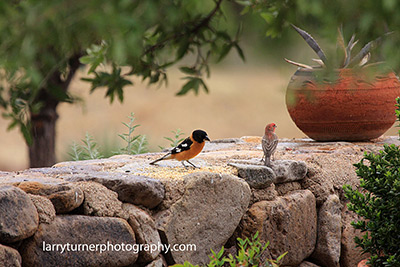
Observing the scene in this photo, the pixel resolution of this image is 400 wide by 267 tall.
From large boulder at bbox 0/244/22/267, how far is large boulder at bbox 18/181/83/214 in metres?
0.32

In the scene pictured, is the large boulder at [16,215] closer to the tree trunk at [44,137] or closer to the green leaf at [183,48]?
the green leaf at [183,48]

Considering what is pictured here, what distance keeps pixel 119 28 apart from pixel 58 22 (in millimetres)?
109

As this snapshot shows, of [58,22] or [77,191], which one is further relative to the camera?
[77,191]

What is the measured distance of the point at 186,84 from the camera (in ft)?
8.63

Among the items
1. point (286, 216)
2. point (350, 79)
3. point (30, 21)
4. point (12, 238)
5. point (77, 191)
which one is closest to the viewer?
point (30, 21)

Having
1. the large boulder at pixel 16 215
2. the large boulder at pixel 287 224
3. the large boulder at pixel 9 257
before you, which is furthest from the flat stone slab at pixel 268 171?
the large boulder at pixel 9 257

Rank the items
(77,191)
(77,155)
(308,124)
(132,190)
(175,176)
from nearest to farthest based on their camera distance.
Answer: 1. (77,191)
2. (132,190)
3. (175,176)
4. (308,124)
5. (77,155)

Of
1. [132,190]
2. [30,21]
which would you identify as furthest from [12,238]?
[30,21]

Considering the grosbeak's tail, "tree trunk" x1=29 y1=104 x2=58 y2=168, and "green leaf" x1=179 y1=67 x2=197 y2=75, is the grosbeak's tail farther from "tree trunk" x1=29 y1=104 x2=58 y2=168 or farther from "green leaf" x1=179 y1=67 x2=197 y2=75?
"tree trunk" x1=29 y1=104 x2=58 y2=168

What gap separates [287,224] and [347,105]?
177 cm

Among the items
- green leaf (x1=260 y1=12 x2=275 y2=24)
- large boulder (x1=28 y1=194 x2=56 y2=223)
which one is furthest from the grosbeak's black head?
green leaf (x1=260 y1=12 x2=275 y2=24)

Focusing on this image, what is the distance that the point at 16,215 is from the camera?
2.35 meters

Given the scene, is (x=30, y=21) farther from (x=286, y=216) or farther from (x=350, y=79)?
(x=350, y=79)

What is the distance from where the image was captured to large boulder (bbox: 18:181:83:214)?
2566 millimetres
